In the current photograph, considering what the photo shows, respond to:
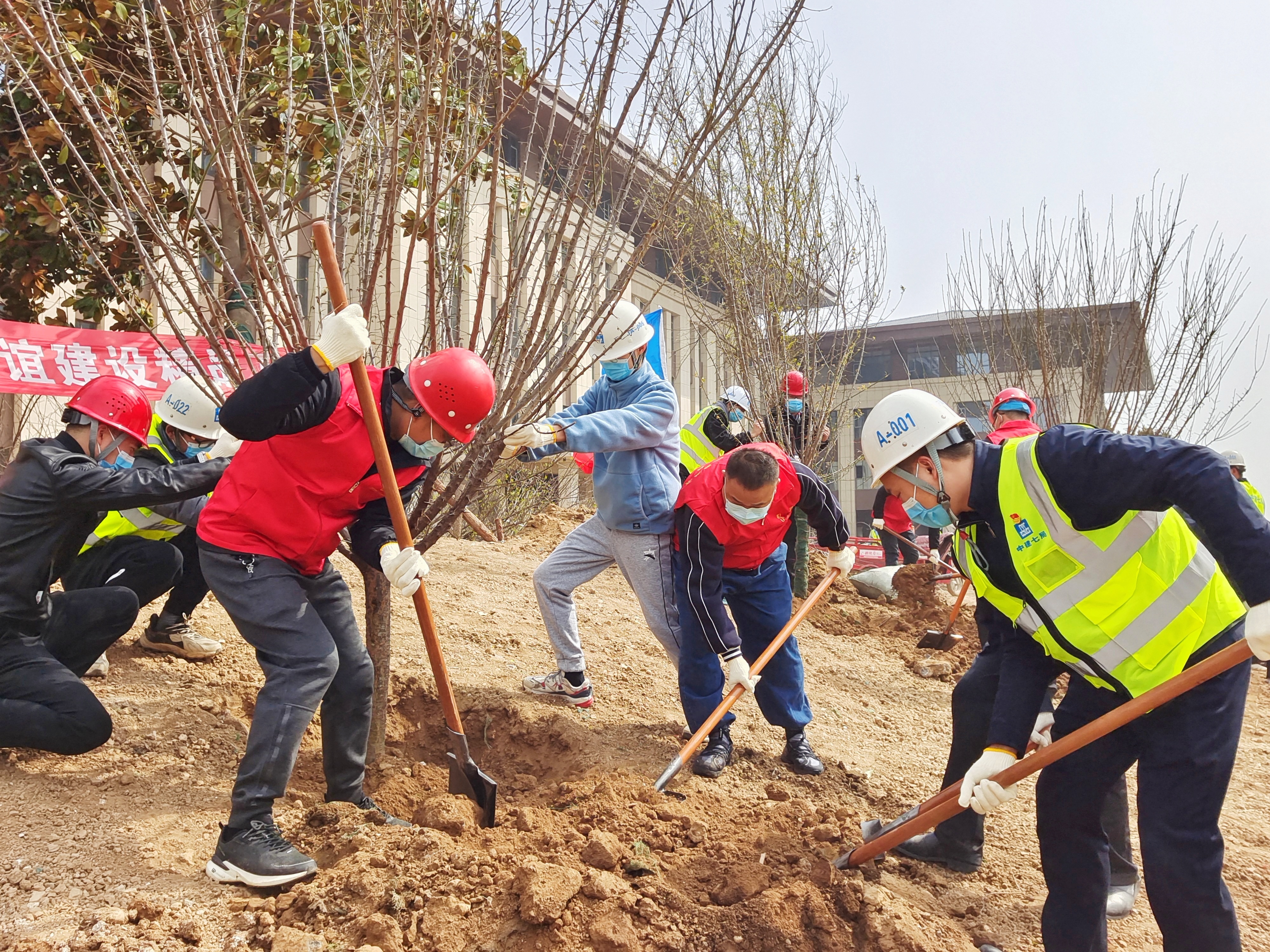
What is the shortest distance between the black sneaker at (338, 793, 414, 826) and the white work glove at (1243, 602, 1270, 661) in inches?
102

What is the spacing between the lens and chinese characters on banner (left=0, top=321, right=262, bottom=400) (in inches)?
274

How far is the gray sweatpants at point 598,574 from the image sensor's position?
4445 mm

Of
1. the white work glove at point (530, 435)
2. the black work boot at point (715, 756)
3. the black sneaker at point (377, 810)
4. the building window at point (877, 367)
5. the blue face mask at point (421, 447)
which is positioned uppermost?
the building window at point (877, 367)

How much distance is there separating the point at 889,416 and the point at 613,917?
5.67ft

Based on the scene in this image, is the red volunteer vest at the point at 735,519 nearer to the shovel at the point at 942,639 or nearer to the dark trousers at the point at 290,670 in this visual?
the dark trousers at the point at 290,670

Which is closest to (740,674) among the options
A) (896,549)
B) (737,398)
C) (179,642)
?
(179,642)

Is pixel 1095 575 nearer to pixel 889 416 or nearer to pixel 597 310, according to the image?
pixel 889 416

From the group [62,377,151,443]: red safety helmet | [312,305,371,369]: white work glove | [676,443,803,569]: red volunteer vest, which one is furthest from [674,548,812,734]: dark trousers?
[62,377,151,443]: red safety helmet

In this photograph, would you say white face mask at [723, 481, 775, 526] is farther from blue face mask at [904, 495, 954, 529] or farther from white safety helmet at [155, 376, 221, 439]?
white safety helmet at [155, 376, 221, 439]

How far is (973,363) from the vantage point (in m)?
11.6

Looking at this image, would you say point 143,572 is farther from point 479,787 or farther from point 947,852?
point 947,852

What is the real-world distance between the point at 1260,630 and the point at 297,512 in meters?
2.77

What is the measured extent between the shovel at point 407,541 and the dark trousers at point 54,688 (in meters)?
1.31

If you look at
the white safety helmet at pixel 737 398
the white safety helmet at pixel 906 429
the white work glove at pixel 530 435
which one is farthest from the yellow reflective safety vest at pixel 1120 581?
the white safety helmet at pixel 737 398
